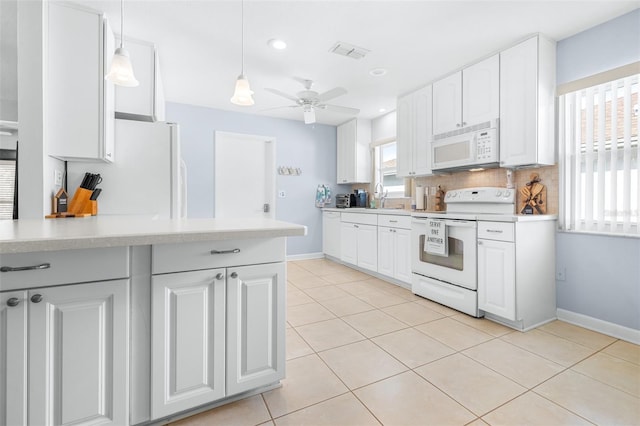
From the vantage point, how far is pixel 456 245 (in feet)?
9.48

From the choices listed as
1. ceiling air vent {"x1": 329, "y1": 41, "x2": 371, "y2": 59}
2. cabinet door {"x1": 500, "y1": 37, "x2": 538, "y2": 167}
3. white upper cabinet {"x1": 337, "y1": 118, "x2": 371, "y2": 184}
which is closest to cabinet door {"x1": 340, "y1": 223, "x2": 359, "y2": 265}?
white upper cabinet {"x1": 337, "y1": 118, "x2": 371, "y2": 184}

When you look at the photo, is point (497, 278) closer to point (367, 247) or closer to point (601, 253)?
point (601, 253)

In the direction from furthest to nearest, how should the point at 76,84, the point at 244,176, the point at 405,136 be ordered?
the point at 244,176 → the point at 405,136 → the point at 76,84

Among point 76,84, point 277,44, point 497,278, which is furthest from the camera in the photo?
point 277,44

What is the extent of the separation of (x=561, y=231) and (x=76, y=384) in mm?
3537

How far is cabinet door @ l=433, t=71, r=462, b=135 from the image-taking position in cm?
321

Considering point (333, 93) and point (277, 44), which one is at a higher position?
point (277, 44)

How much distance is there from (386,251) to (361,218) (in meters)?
0.71

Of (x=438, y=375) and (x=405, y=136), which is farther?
(x=405, y=136)

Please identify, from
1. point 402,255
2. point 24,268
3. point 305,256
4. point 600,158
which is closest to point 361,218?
point 402,255

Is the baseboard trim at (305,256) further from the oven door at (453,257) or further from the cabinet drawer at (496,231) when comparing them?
the cabinet drawer at (496,231)

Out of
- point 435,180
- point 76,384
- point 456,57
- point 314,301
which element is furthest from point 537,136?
point 76,384

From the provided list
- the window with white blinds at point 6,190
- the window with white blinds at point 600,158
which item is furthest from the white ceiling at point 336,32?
the window with white blinds at point 6,190

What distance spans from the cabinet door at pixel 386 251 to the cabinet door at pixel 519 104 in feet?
5.06
